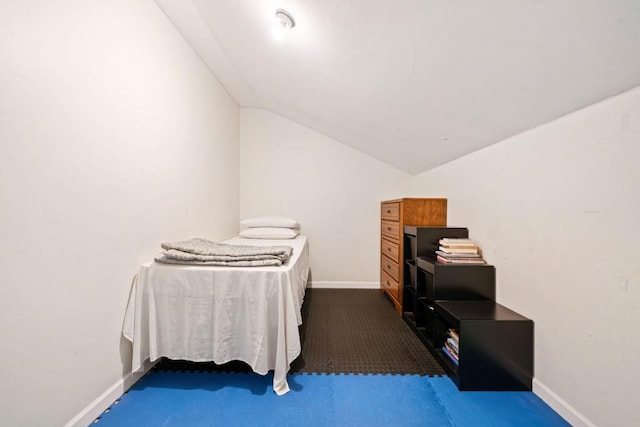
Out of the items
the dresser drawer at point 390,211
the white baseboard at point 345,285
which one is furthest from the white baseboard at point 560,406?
the white baseboard at point 345,285

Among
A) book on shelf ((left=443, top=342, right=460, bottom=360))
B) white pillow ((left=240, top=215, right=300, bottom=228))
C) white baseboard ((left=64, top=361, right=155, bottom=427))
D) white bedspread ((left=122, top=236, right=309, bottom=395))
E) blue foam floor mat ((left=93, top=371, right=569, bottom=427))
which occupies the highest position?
white pillow ((left=240, top=215, right=300, bottom=228))

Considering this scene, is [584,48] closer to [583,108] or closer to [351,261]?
[583,108]

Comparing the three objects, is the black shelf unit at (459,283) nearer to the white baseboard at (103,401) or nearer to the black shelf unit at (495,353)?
the black shelf unit at (495,353)

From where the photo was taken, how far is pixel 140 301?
4.47 feet

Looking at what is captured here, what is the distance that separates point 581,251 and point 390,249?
5.45 ft

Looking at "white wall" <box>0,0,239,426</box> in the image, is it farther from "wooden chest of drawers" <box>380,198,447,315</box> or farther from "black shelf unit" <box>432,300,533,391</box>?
"wooden chest of drawers" <box>380,198,447,315</box>

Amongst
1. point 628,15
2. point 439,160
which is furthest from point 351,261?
point 628,15

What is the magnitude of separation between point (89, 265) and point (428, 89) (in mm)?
1965

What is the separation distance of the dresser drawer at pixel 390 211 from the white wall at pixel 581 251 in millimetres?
952

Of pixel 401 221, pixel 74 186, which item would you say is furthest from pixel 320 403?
pixel 401 221

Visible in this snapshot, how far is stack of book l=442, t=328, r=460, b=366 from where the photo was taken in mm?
1461

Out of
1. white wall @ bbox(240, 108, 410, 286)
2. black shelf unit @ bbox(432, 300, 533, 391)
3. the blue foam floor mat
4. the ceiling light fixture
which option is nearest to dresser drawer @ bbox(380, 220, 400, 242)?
white wall @ bbox(240, 108, 410, 286)

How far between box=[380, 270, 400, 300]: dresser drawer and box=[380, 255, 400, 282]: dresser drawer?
0.14 ft

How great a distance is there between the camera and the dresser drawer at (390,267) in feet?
8.04
